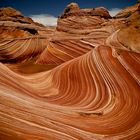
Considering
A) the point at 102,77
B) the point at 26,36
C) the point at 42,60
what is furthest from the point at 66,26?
the point at 102,77

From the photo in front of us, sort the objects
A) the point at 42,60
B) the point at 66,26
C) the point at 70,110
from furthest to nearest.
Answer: the point at 66,26, the point at 42,60, the point at 70,110

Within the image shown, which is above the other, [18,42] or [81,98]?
[18,42]

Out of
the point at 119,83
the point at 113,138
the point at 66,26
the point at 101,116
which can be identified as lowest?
the point at 113,138

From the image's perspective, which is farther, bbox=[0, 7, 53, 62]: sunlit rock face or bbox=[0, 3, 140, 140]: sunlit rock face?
bbox=[0, 7, 53, 62]: sunlit rock face

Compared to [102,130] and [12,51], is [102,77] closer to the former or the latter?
[102,130]

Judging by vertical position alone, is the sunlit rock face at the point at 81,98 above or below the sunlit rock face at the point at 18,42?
below

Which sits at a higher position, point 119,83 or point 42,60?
point 42,60

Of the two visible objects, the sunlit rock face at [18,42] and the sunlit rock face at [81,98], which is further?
the sunlit rock face at [18,42]

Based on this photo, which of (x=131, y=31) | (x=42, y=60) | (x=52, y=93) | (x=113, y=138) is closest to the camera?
(x=113, y=138)

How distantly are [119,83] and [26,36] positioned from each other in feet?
46.6

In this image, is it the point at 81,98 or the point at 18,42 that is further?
the point at 18,42

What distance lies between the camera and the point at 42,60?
16.9 metres

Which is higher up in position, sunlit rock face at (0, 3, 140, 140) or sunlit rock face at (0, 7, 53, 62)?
sunlit rock face at (0, 7, 53, 62)

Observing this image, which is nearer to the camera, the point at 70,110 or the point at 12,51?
the point at 70,110
